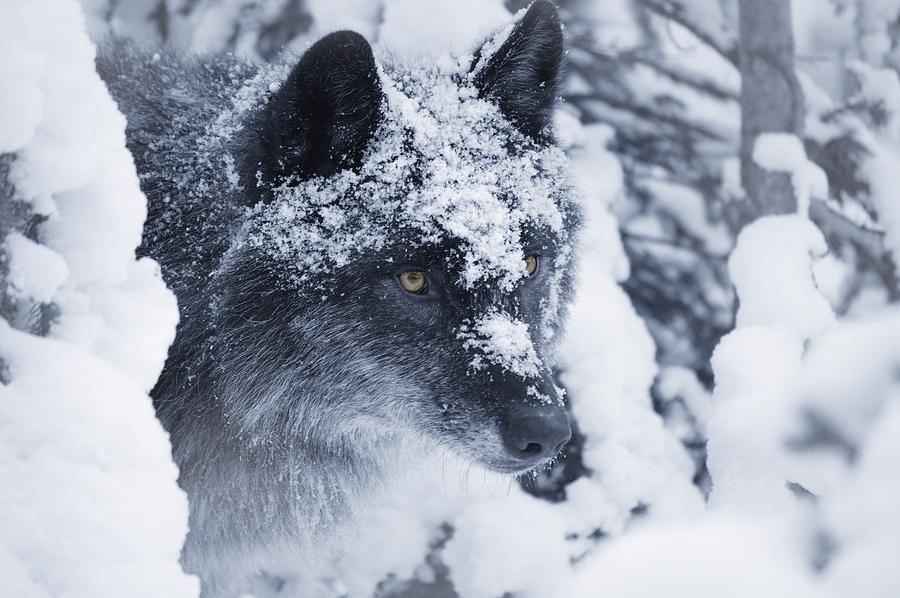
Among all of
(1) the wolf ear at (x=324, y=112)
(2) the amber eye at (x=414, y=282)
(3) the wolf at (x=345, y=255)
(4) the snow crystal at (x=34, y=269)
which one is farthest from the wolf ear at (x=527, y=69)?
(4) the snow crystal at (x=34, y=269)

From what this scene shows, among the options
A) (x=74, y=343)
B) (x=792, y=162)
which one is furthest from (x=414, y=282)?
(x=792, y=162)

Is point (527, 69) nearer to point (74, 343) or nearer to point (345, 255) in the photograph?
point (345, 255)

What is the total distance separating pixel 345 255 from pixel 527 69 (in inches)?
40.6

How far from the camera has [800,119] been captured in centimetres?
512

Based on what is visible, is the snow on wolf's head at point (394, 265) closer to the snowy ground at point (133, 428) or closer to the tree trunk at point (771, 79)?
the snowy ground at point (133, 428)

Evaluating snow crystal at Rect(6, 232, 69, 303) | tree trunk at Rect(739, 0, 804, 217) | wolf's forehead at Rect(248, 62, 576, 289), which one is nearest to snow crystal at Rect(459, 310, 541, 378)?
wolf's forehead at Rect(248, 62, 576, 289)

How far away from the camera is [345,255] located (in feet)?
9.52

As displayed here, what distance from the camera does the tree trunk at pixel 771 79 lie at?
5.03 m

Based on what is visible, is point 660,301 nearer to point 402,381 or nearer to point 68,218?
point 402,381

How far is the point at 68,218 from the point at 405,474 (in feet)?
7.89

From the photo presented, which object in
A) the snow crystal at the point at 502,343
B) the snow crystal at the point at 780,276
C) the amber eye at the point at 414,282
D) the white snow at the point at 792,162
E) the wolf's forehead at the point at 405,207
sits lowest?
the white snow at the point at 792,162

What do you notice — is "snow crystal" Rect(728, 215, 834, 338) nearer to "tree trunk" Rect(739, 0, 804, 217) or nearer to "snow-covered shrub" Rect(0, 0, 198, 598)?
"tree trunk" Rect(739, 0, 804, 217)

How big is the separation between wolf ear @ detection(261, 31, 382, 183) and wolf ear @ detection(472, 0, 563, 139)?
56cm

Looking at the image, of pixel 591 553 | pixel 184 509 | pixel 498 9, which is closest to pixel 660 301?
pixel 591 553
